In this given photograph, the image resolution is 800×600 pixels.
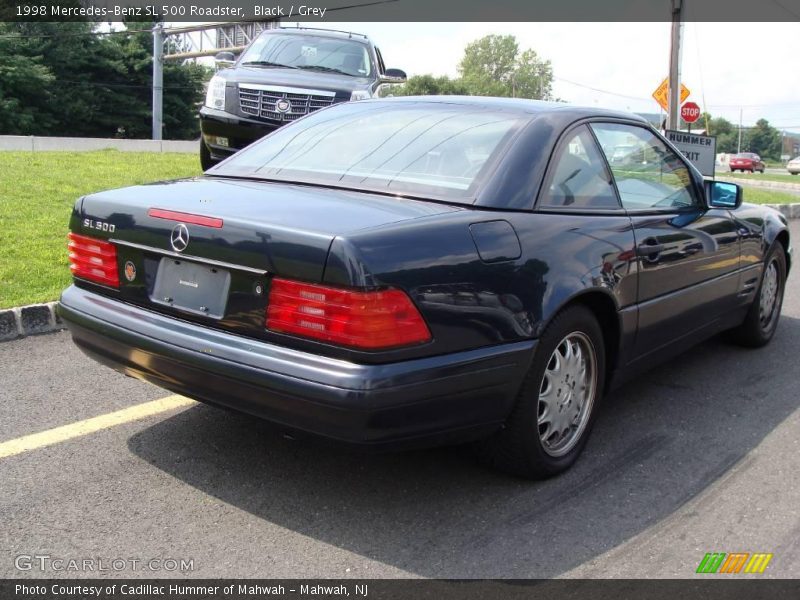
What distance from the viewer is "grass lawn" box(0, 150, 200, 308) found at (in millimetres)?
5680

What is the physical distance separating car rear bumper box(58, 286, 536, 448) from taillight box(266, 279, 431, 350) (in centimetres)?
8

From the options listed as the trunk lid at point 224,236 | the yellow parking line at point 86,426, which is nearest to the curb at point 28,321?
the yellow parking line at point 86,426

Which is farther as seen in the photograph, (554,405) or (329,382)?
(554,405)

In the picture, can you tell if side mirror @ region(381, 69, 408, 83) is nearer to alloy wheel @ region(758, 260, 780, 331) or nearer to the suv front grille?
the suv front grille

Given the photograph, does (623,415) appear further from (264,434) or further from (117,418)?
(117,418)

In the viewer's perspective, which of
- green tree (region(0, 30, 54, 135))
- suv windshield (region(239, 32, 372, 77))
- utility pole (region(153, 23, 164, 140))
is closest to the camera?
suv windshield (region(239, 32, 372, 77))

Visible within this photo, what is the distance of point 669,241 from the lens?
3896 mm

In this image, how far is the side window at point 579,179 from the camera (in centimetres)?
334

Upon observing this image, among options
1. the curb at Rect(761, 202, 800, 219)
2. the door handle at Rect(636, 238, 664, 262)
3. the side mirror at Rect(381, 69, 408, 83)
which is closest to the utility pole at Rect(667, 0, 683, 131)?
the curb at Rect(761, 202, 800, 219)

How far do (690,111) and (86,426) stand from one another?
1929cm

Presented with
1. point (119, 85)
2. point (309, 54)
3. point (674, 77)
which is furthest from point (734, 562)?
point (119, 85)

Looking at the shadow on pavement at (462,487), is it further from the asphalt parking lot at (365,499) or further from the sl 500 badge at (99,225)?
the sl 500 badge at (99,225)

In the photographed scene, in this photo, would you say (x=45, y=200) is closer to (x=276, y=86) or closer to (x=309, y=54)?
(x=276, y=86)

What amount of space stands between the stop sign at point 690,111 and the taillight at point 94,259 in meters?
19.2
